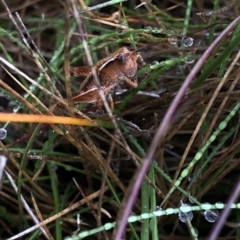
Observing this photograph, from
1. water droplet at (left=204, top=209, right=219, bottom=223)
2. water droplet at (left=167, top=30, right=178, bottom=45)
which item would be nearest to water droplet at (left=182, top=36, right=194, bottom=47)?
water droplet at (left=167, top=30, right=178, bottom=45)

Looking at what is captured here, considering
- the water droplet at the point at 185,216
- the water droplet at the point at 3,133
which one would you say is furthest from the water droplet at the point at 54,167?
the water droplet at the point at 185,216

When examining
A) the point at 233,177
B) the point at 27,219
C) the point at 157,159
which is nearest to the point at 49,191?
the point at 27,219

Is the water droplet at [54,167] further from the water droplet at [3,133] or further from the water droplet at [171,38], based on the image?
the water droplet at [171,38]

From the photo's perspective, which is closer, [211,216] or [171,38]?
[211,216]

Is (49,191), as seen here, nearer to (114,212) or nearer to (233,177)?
(114,212)

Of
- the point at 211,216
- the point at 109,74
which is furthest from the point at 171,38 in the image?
the point at 211,216

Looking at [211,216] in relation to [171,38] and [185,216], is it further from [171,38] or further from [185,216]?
[171,38]

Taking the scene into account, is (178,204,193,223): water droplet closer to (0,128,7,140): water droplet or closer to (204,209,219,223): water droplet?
(204,209,219,223): water droplet

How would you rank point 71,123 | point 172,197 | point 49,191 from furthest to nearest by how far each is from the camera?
point 49,191, point 172,197, point 71,123
